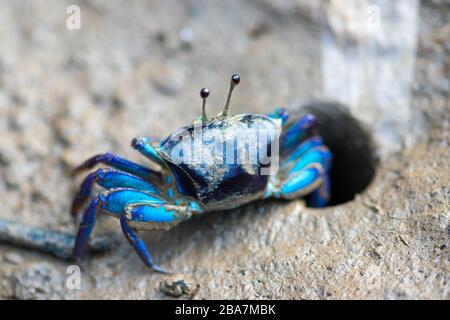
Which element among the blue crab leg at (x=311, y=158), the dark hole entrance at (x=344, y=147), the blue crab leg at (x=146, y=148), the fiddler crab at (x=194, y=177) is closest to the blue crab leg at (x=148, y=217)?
the fiddler crab at (x=194, y=177)

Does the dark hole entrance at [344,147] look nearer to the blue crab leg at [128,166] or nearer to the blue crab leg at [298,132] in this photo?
the blue crab leg at [298,132]

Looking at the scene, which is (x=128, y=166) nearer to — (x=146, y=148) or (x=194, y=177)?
(x=146, y=148)

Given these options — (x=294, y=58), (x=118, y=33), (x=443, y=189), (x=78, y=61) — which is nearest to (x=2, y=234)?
(x=78, y=61)

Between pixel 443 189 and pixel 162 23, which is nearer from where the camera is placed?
pixel 443 189

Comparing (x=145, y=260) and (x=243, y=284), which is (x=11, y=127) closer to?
(x=145, y=260)
